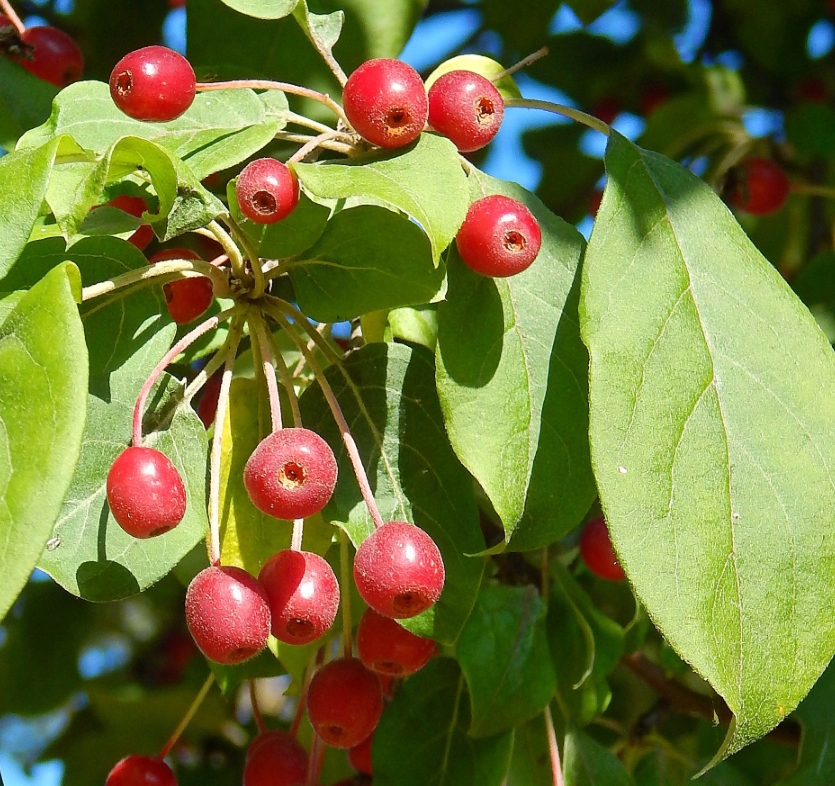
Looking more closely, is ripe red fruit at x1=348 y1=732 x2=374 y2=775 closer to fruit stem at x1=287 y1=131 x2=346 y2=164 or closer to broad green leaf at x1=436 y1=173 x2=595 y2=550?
broad green leaf at x1=436 y1=173 x2=595 y2=550

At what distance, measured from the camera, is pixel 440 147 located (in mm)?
1271

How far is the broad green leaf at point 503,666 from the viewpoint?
164 centimetres

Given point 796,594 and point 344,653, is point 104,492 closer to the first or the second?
point 344,653

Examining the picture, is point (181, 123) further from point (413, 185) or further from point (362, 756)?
point (362, 756)

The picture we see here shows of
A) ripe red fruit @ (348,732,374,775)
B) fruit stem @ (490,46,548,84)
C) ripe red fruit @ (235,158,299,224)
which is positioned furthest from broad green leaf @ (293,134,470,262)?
ripe red fruit @ (348,732,374,775)

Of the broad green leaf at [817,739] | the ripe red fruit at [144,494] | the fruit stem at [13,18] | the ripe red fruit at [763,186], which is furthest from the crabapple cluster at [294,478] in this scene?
the ripe red fruit at [763,186]

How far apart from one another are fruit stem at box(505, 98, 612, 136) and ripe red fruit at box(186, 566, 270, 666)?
74cm

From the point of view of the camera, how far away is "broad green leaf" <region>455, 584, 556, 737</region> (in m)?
1.64

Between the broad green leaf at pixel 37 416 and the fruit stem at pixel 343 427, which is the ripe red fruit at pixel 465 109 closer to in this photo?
the fruit stem at pixel 343 427

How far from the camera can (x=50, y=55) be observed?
1.95 m

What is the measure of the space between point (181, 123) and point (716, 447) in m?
0.80

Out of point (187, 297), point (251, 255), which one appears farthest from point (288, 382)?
point (187, 297)

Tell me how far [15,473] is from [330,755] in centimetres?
152

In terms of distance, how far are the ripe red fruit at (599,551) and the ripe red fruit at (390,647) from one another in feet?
1.49
